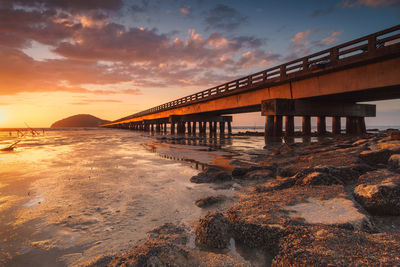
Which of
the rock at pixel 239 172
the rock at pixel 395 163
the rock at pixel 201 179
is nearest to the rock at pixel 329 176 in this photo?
the rock at pixel 395 163

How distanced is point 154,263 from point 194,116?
31.3 metres

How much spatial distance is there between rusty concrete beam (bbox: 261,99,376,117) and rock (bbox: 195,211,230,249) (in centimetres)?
1295

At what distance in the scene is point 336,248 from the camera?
1.53 metres

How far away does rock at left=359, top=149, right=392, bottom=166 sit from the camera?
4.35 metres

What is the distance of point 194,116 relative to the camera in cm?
3259

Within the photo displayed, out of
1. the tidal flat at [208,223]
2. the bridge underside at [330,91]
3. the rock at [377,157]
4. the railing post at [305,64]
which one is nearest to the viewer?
the tidal flat at [208,223]

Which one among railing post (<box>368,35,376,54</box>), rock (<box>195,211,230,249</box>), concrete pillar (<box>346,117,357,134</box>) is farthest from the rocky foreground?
concrete pillar (<box>346,117,357,134</box>)

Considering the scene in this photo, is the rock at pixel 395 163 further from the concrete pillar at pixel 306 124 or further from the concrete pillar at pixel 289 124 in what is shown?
the concrete pillar at pixel 306 124

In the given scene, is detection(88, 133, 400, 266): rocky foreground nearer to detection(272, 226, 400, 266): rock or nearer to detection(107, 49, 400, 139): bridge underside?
detection(272, 226, 400, 266): rock

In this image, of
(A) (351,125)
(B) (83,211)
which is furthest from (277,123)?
(B) (83,211)

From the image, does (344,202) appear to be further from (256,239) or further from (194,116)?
(194,116)

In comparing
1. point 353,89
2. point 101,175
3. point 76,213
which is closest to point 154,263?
point 76,213

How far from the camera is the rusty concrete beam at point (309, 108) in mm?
13906

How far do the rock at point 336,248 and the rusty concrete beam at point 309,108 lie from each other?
1295 cm
